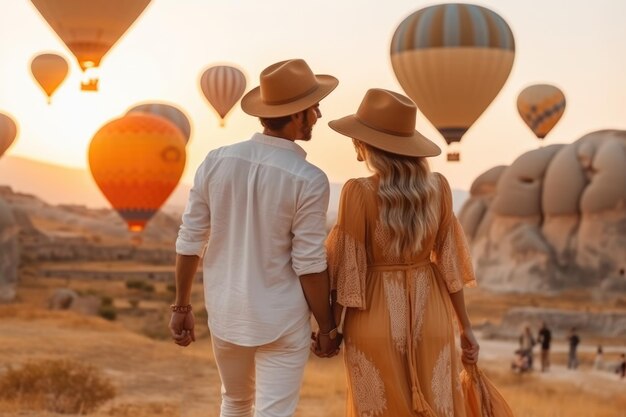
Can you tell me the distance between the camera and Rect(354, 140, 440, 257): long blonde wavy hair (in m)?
3.66

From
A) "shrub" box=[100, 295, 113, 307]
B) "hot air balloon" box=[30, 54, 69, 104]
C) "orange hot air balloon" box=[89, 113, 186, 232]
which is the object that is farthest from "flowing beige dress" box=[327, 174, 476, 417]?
"shrub" box=[100, 295, 113, 307]

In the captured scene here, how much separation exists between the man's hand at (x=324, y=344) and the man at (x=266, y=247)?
0.42 ft

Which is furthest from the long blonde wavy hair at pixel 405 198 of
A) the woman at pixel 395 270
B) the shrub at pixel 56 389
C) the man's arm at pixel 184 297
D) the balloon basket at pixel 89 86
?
the balloon basket at pixel 89 86

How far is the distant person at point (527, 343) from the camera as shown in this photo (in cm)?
2506

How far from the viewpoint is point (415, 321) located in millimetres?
3785

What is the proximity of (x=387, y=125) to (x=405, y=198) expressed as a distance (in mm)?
266

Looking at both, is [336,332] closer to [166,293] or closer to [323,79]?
[323,79]

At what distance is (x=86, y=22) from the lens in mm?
17969

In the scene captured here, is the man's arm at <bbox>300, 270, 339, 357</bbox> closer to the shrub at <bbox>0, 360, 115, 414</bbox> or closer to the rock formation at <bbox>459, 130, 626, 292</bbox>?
the shrub at <bbox>0, 360, 115, 414</bbox>

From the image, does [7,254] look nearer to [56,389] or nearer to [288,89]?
[56,389]

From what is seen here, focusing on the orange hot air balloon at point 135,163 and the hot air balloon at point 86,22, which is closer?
the hot air balloon at point 86,22

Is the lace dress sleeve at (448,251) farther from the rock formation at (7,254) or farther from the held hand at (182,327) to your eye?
the rock formation at (7,254)

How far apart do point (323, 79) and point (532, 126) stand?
1123 inches

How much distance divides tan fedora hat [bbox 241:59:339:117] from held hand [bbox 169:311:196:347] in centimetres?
66
